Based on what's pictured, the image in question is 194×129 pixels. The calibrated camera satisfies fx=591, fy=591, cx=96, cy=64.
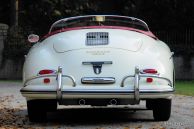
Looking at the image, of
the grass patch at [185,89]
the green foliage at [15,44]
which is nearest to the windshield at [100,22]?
the grass patch at [185,89]

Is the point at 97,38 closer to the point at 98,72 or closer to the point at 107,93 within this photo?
the point at 98,72

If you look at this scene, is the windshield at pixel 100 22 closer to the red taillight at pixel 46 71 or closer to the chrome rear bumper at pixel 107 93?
the red taillight at pixel 46 71

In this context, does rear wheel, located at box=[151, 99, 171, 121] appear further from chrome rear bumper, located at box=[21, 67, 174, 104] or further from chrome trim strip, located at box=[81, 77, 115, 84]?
chrome trim strip, located at box=[81, 77, 115, 84]

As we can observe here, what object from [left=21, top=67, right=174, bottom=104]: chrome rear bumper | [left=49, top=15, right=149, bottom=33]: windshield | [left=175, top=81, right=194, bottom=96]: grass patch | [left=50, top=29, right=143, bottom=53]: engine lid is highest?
[left=49, top=15, right=149, bottom=33]: windshield

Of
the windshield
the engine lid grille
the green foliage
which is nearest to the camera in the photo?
the engine lid grille

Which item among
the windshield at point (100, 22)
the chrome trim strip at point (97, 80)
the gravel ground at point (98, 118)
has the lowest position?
the gravel ground at point (98, 118)

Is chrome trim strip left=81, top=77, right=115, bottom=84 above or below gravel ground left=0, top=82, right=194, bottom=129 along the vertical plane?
above

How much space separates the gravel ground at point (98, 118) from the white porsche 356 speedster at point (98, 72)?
32cm

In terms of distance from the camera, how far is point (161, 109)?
8.75m

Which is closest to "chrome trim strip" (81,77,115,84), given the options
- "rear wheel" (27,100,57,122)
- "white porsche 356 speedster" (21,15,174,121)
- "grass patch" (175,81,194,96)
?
"white porsche 356 speedster" (21,15,174,121)

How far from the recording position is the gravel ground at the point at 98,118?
27.4 feet

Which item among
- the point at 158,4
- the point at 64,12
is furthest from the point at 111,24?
the point at 64,12

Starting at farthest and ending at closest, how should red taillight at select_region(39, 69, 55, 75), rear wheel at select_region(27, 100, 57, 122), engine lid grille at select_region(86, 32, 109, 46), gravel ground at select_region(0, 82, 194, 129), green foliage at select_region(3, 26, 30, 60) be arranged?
green foliage at select_region(3, 26, 30, 60)
rear wheel at select_region(27, 100, 57, 122)
engine lid grille at select_region(86, 32, 109, 46)
gravel ground at select_region(0, 82, 194, 129)
red taillight at select_region(39, 69, 55, 75)

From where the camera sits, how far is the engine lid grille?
27.9 ft
